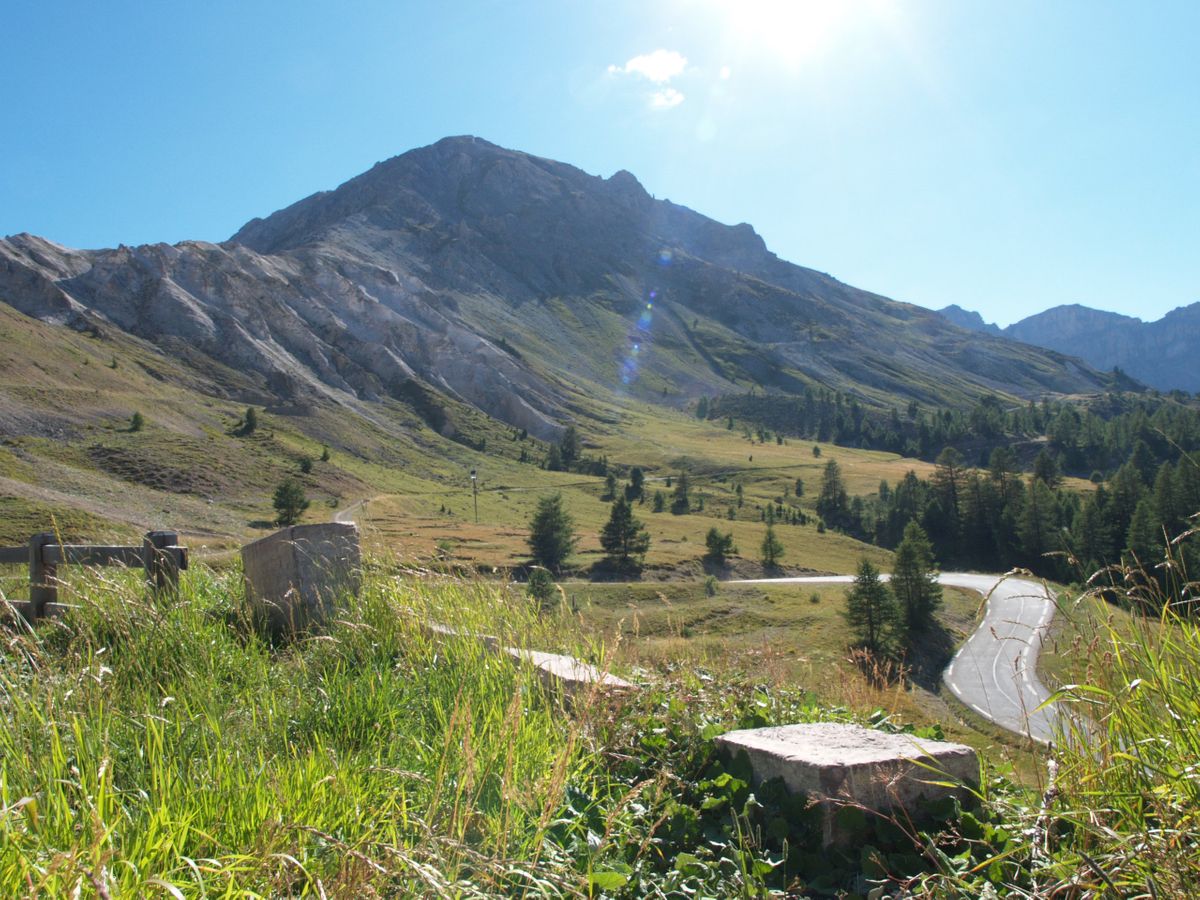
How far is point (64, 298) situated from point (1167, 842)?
8013 inches

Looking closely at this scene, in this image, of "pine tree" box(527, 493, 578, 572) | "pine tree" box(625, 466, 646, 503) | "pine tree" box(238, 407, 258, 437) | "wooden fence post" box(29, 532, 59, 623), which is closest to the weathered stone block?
"wooden fence post" box(29, 532, 59, 623)

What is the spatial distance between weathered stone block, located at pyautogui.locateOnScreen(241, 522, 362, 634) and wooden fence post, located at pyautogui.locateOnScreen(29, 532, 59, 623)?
98.4 inches

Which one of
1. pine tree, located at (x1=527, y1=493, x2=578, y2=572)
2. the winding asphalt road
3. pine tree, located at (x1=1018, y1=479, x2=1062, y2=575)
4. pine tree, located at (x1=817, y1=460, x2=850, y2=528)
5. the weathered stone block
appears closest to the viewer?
the weathered stone block

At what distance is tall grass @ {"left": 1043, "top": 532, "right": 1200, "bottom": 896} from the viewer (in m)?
2.97

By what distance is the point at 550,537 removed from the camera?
292 ft

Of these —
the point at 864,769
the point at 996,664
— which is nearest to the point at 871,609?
the point at 996,664

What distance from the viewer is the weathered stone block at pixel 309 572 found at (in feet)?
28.8

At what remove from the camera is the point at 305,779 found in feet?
12.3

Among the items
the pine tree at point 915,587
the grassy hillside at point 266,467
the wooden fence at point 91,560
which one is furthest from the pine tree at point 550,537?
the wooden fence at point 91,560

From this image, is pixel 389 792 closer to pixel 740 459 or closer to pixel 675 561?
pixel 675 561

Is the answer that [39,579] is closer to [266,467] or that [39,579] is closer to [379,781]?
[379,781]

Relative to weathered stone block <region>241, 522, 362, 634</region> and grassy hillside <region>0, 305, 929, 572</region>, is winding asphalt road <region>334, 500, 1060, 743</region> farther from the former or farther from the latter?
weathered stone block <region>241, 522, 362, 634</region>

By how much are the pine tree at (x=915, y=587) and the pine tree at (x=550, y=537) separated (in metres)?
37.5

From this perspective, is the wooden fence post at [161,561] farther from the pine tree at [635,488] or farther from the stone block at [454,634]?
the pine tree at [635,488]
